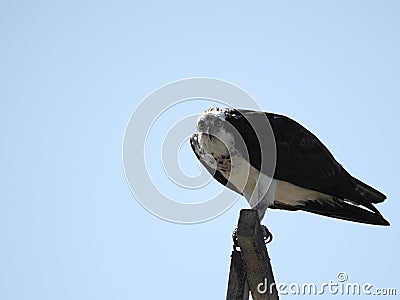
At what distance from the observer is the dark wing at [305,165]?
19.7 ft

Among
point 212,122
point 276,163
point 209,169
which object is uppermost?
point 212,122

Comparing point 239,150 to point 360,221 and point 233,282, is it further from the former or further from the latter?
point 233,282

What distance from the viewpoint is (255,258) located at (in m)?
4.22

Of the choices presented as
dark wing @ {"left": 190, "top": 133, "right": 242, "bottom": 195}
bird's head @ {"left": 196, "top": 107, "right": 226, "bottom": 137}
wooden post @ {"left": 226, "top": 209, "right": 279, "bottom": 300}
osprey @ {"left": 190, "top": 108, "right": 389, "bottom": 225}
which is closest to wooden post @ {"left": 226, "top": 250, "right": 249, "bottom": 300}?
wooden post @ {"left": 226, "top": 209, "right": 279, "bottom": 300}

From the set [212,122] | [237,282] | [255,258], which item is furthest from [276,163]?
[255,258]

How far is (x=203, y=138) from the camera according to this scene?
622 cm

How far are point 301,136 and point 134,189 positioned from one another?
1.63 meters

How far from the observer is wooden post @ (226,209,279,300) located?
165 inches

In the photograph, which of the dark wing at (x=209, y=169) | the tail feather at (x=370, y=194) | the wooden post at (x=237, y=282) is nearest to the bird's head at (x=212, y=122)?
the dark wing at (x=209, y=169)

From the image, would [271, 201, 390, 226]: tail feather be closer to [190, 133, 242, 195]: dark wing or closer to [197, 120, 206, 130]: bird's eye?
[190, 133, 242, 195]: dark wing

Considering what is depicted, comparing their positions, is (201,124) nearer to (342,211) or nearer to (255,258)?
(342,211)

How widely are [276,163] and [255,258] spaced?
1.90m

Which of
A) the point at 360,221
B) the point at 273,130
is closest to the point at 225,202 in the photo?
the point at 273,130

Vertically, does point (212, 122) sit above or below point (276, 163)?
above
